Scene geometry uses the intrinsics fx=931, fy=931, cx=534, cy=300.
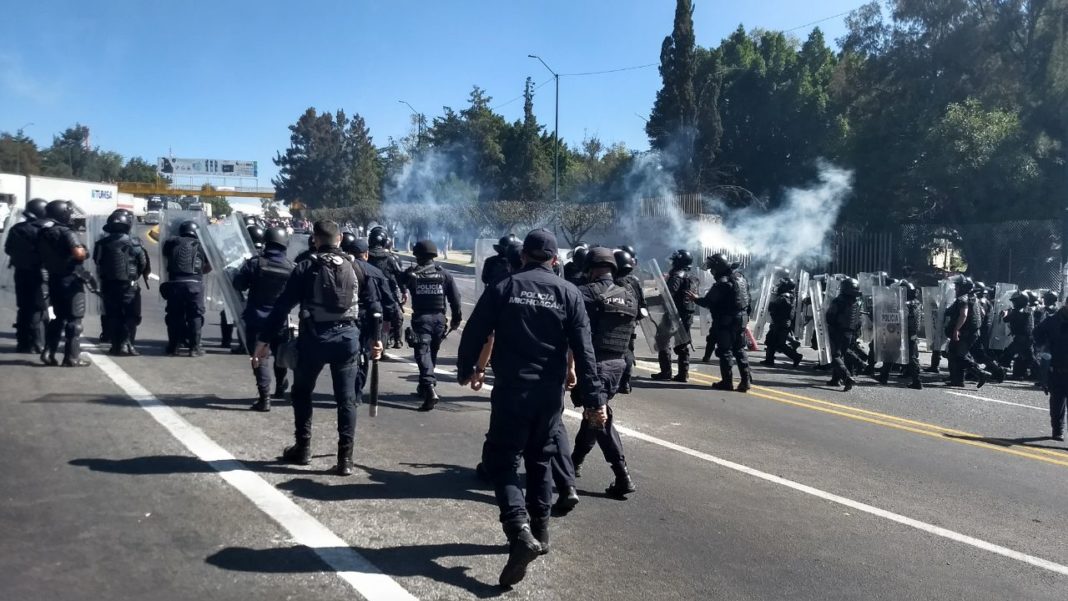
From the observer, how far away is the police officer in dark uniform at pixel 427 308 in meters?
9.42

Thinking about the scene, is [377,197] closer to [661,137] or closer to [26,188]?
[661,137]

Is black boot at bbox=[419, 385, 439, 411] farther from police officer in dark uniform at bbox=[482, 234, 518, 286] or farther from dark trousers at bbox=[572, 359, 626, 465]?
dark trousers at bbox=[572, 359, 626, 465]

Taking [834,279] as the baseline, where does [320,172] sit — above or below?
above

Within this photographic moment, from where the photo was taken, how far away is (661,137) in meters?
48.8

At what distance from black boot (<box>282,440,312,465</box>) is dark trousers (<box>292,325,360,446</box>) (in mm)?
382

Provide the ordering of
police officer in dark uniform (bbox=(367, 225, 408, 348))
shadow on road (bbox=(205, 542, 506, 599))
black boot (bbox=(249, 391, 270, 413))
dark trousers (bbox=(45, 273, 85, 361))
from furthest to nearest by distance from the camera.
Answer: dark trousers (bbox=(45, 273, 85, 361))
police officer in dark uniform (bbox=(367, 225, 408, 348))
black boot (bbox=(249, 391, 270, 413))
shadow on road (bbox=(205, 542, 506, 599))

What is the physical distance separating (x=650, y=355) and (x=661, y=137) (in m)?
35.0

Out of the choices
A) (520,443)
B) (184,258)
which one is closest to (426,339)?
(184,258)

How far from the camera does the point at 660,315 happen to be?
1195 centimetres

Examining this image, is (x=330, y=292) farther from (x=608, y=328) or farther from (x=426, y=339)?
(x=426, y=339)

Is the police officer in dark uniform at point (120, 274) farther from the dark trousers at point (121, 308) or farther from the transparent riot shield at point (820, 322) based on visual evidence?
the transparent riot shield at point (820, 322)

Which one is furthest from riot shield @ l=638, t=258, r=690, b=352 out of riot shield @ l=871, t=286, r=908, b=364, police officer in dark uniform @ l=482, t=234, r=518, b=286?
riot shield @ l=871, t=286, r=908, b=364

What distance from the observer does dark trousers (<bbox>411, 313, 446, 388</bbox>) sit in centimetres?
943

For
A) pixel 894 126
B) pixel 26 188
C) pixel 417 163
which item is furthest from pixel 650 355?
pixel 417 163
